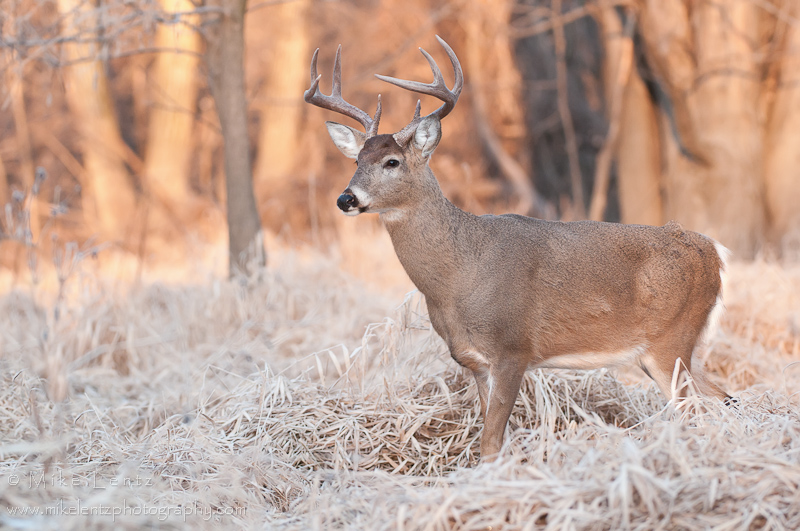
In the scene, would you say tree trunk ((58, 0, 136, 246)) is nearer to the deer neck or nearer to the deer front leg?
the deer neck

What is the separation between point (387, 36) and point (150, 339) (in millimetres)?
11248

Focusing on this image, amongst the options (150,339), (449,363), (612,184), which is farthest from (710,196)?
(612,184)

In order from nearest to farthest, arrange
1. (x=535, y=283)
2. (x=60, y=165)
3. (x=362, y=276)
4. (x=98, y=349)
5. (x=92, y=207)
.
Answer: (x=535, y=283)
(x=98, y=349)
(x=362, y=276)
(x=92, y=207)
(x=60, y=165)

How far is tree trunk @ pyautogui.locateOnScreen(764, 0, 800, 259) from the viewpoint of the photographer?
920 centimetres

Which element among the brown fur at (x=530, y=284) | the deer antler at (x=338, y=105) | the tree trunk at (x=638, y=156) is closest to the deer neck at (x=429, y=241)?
the brown fur at (x=530, y=284)

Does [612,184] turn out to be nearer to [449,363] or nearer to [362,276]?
[362,276]

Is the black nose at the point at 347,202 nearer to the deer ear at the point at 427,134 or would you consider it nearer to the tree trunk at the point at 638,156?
the deer ear at the point at 427,134

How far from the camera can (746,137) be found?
9.25 m

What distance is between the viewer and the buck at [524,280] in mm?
3592

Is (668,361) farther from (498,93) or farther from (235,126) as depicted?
(498,93)

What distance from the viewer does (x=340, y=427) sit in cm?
389

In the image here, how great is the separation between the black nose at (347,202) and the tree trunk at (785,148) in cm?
720

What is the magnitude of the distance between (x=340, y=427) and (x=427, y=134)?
1.55 metres

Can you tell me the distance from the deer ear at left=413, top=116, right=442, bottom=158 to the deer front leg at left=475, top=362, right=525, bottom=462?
3.76ft
